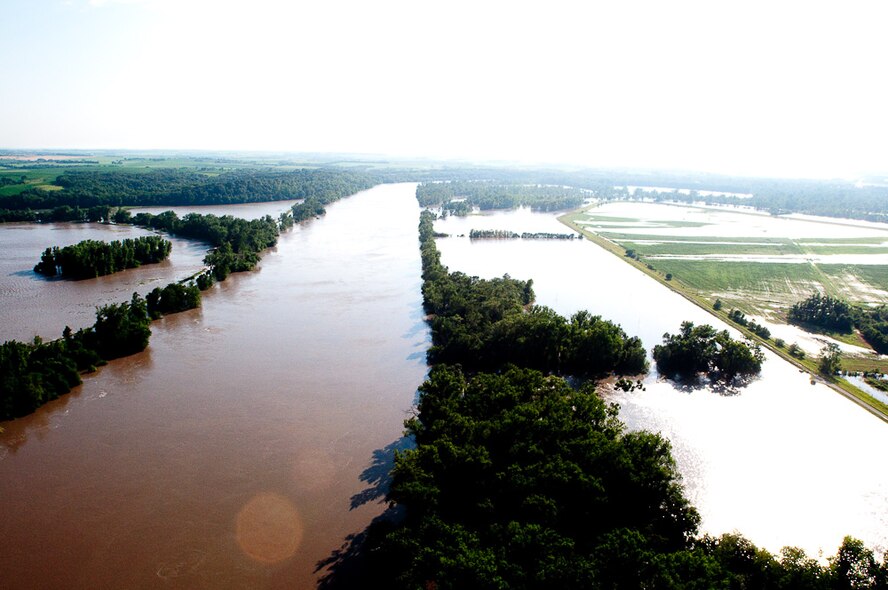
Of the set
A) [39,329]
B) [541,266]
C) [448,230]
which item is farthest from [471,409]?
[448,230]

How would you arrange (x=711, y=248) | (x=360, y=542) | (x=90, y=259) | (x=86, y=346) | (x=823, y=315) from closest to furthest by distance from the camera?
(x=360, y=542) → (x=86, y=346) → (x=823, y=315) → (x=90, y=259) → (x=711, y=248)

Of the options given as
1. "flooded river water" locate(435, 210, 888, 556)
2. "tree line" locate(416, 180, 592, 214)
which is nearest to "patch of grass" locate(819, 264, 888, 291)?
"flooded river water" locate(435, 210, 888, 556)

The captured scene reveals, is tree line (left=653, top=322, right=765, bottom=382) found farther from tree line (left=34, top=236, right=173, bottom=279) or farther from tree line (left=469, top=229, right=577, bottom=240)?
tree line (left=34, top=236, right=173, bottom=279)

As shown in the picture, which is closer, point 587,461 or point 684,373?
point 587,461

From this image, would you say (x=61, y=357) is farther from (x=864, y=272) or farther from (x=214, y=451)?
(x=864, y=272)

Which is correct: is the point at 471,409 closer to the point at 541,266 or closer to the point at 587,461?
the point at 587,461

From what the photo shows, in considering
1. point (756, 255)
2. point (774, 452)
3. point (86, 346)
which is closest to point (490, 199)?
point (756, 255)
